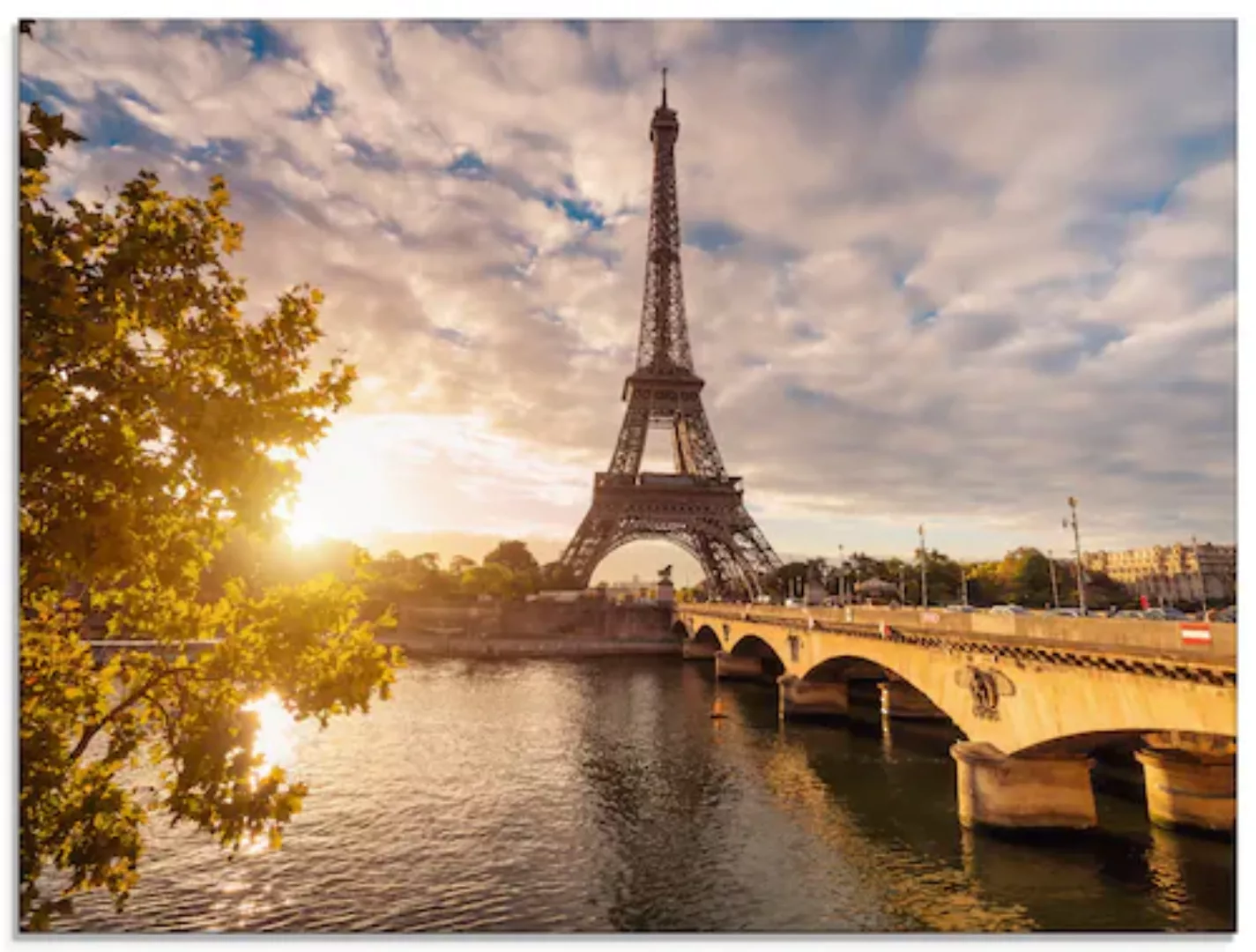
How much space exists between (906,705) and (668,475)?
47403 millimetres

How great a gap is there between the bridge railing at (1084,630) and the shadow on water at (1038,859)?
5.31 meters

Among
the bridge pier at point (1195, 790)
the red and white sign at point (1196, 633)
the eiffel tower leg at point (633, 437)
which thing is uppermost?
the eiffel tower leg at point (633, 437)

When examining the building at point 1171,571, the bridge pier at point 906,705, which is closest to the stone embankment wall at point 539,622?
the bridge pier at point 906,705

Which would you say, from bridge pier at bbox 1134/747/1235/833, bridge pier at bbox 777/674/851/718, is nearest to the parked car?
bridge pier at bbox 1134/747/1235/833

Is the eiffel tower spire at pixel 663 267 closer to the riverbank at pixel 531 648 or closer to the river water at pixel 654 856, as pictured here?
the riverbank at pixel 531 648

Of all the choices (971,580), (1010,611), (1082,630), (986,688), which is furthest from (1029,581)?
(1082,630)

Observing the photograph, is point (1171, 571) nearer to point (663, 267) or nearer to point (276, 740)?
point (663, 267)

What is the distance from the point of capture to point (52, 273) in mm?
5750

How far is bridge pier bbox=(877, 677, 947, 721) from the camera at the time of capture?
3916cm

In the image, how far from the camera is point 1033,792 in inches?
779

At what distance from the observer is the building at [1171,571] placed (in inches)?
2072

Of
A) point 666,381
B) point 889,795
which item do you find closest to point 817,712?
point 889,795
